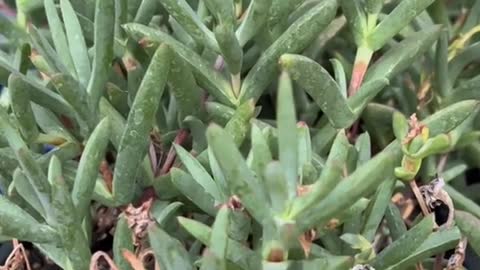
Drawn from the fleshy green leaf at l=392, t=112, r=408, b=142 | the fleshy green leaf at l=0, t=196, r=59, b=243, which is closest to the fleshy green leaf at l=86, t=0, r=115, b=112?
the fleshy green leaf at l=0, t=196, r=59, b=243

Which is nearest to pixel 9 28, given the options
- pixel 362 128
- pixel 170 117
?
pixel 170 117

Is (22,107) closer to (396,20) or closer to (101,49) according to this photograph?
(101,49)

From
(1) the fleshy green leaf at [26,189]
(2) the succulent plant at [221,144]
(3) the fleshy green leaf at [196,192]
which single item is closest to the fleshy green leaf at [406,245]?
(2) the succulent plant at [221,144]

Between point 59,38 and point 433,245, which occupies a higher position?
point 59,38

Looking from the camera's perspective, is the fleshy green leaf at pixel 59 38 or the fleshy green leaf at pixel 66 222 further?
the fleshy green leaf at pixel 59 38

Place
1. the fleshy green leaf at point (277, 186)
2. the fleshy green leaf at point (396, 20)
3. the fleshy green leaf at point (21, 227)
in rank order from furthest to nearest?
the fleshy green leaf at point (396, 20) < the fleshy green leaf at point (21, 227) < the fleshy green leaf at point (277, 186)

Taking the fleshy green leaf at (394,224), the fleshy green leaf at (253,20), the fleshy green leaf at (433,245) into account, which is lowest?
the fleshy green leaf at (394,224)

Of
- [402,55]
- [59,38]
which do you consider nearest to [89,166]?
[59,38]

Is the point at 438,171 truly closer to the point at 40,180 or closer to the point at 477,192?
the point at 477,192

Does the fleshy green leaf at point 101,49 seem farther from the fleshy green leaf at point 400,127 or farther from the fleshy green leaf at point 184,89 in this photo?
the fleshy green leaf at point 400,127
